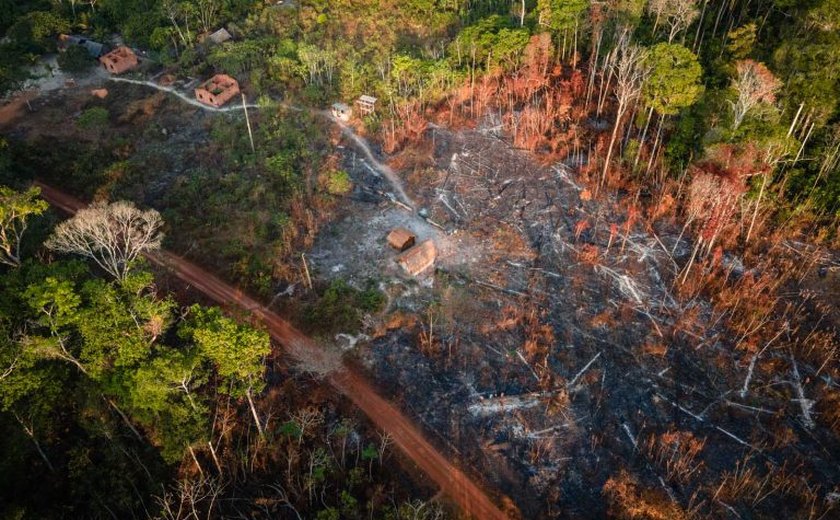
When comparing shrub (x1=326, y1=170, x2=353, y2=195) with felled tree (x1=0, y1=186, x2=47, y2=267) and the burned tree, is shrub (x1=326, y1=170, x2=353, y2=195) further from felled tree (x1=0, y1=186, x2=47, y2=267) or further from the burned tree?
the burned tree

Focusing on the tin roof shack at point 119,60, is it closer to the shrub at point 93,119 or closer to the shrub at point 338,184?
the shrub at point 93,119

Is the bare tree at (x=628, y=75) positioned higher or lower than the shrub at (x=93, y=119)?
higher

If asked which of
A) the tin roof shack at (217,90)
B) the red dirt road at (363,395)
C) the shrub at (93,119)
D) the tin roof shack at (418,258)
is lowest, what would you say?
the red dirt road at (363,395)

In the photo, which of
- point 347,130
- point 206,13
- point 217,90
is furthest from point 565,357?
point 206,13

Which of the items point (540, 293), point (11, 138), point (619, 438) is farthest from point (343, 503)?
point (11, 138)

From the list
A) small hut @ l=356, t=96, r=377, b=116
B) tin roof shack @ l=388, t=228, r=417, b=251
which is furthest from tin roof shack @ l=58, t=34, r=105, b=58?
tin roof shack @ l=388, t=228, r=417, b=251

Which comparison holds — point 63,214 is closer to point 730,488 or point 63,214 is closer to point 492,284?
point 492,284

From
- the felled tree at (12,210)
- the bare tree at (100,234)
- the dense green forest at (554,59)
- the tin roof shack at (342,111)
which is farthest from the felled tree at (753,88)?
the felled tree at (12,210)
